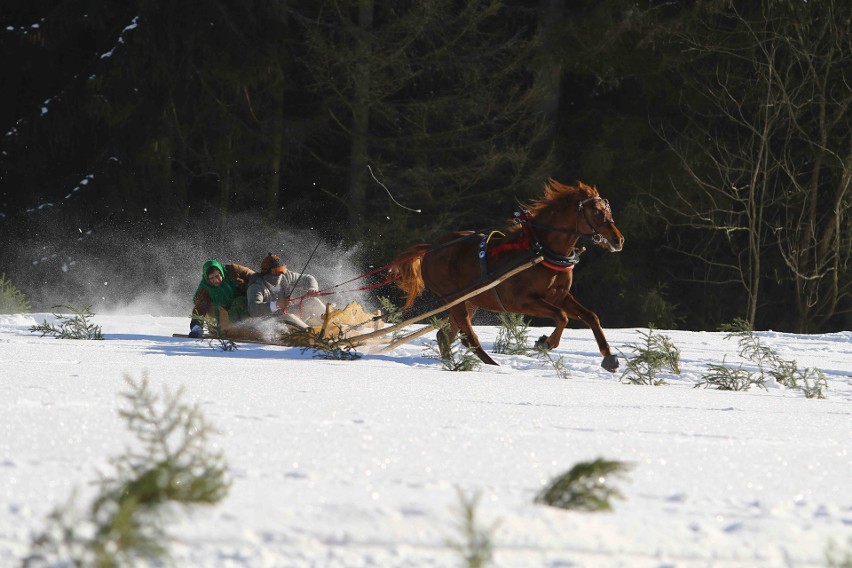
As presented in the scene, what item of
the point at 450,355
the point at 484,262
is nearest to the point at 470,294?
the point at 484,262

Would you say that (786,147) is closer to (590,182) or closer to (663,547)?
(590,182)

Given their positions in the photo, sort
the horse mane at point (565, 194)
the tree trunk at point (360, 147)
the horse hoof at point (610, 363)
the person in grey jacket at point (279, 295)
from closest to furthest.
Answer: the horse hoof at point (610, 363) → the horse mane at point (565, 194) → the person in grey jacket at point (279, 295) → the tree trunk at point (360, 147)

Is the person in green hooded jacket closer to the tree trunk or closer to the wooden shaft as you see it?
the wooden shaft

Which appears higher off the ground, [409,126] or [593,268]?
[409,126]

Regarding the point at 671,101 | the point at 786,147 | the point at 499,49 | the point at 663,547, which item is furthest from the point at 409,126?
the point at 663,547

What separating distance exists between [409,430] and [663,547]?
Answer: 1.55 metres

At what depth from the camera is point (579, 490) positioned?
10.5 ft

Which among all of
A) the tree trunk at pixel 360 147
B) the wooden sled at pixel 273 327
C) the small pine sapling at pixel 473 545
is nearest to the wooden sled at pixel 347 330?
the wooden sled at pixel 273 327

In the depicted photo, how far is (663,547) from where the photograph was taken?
113 inches

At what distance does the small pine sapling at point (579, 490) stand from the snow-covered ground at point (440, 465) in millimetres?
54

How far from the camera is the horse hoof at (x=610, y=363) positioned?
362 inches

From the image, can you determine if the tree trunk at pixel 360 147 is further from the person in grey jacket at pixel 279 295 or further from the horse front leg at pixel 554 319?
the horse front leg at pixel 554 319

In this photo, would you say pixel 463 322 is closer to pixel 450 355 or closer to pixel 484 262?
pixel 484 262

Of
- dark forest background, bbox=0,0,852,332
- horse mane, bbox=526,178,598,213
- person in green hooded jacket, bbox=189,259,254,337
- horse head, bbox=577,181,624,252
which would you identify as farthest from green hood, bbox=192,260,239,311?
dark forest background, bbox=0,0,852,332
